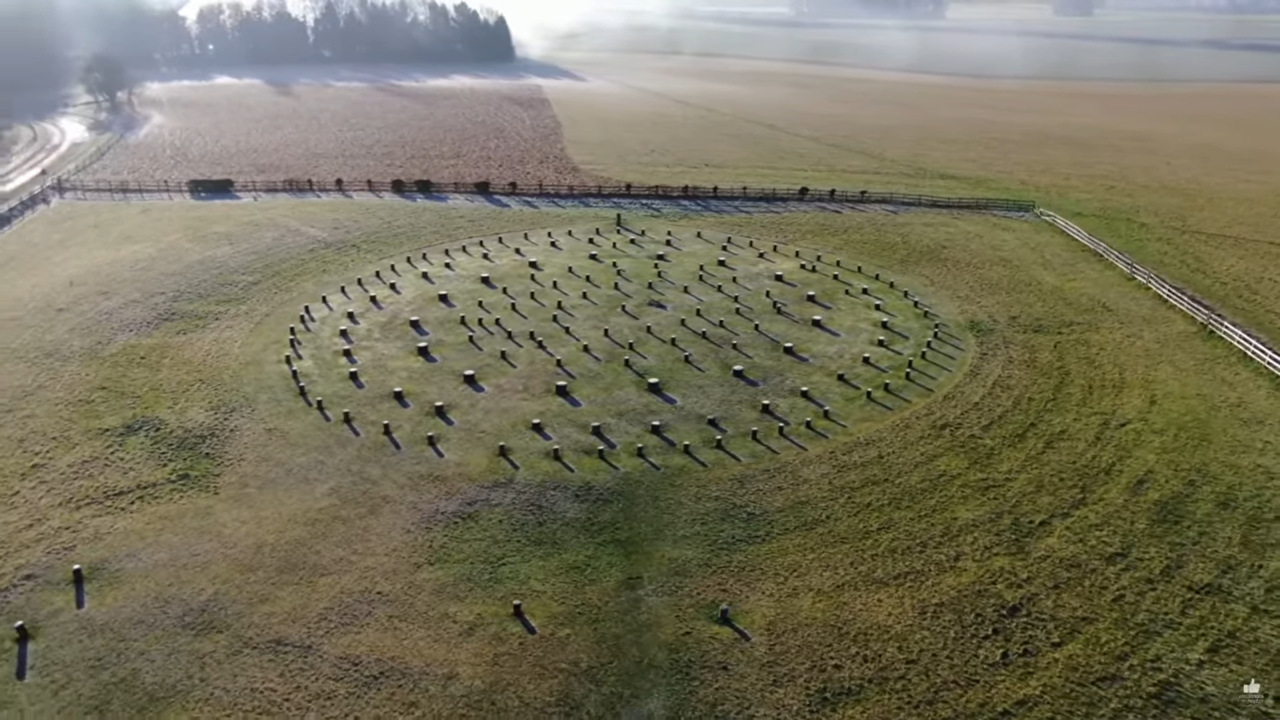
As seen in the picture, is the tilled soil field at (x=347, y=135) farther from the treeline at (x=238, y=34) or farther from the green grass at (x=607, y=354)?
the green grass at (x=607, y=354)

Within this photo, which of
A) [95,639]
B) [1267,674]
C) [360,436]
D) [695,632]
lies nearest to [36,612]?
[95,639]

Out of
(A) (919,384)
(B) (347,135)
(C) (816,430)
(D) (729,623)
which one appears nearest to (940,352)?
(A) (919,384)

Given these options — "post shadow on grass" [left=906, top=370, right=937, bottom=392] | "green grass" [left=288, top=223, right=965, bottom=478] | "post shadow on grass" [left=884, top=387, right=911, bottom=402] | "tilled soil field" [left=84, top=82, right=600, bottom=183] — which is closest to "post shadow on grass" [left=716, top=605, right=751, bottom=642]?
"green grass" [left=288, top=223, right=965, bottom=478]

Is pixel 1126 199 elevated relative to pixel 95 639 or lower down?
elevated

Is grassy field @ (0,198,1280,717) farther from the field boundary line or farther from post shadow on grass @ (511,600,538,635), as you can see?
the field boundary line

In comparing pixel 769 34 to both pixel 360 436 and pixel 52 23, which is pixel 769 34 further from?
pixel 360 436

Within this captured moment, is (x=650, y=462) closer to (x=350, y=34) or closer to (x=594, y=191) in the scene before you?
(x=594, y=191)
